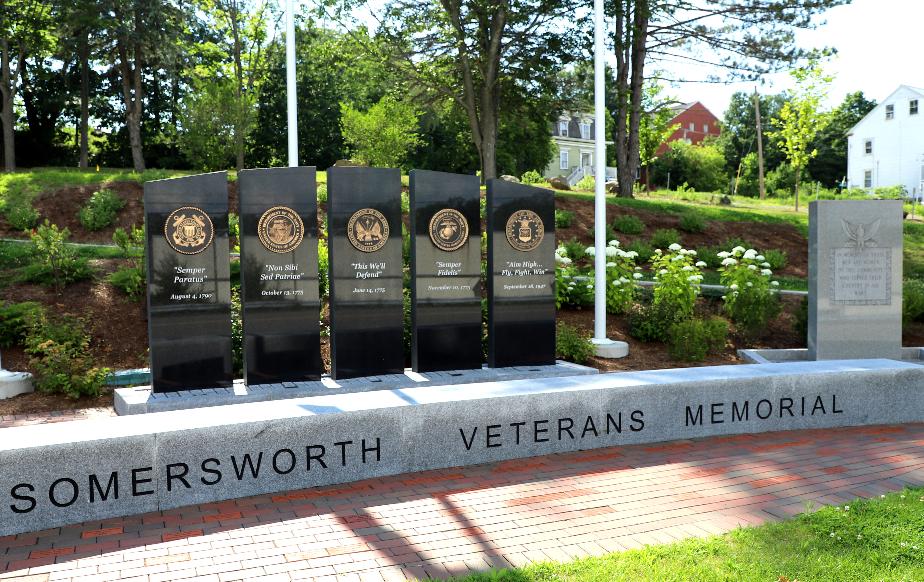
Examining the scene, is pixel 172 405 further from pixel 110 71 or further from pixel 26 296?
pixel 110 71

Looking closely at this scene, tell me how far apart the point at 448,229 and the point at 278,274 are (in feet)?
6.69

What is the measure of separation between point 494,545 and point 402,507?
3.14 feet

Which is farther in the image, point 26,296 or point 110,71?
point 110,71

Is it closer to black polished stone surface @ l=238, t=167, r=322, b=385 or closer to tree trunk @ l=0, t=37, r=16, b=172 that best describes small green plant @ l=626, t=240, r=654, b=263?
black polished stone surface @ l=238, t=167, r=322, b=385

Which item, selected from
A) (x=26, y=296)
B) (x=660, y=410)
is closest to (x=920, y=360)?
(x=660, y=410)

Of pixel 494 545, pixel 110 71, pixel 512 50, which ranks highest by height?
pixel 110 71

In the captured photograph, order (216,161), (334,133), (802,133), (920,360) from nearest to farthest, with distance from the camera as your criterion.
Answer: (920,360) → (216,161) → (802,133) → (334,133)

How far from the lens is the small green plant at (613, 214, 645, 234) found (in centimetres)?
1812

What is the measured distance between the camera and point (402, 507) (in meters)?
5.51

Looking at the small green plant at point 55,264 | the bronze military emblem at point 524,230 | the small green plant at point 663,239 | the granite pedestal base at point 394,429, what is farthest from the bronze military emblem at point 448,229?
the small green plant at point 663,239

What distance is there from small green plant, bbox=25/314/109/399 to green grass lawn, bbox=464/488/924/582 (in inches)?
243

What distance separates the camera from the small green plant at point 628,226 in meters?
18.1

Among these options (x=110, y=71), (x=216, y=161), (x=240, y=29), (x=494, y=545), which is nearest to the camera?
(x=494, y=545)

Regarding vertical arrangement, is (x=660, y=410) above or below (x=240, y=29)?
below
